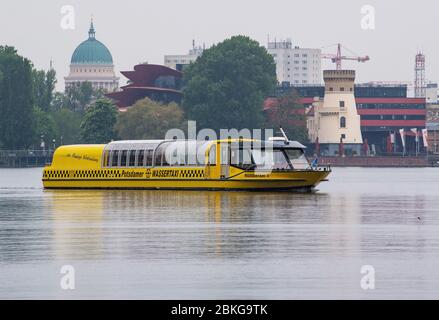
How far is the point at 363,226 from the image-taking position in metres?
44.9

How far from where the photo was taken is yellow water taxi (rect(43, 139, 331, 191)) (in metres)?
76.2

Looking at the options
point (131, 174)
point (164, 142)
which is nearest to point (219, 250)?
point (131, 174)

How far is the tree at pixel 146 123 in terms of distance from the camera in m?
195

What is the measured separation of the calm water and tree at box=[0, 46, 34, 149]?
126199mm

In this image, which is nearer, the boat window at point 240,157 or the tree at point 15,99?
the boat window at point 240,157

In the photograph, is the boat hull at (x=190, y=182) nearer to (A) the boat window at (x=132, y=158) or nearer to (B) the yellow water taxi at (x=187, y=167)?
(B) the yellow water taxi at (x=187, y=167)

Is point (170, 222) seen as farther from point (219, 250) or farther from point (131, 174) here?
point (131, 174)

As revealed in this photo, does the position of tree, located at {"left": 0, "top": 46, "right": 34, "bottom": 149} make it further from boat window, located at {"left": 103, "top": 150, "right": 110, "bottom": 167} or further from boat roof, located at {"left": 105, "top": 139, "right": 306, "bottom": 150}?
boat window, located at {"left": 103, "top": 150, "right": 110, "bottom": 167}

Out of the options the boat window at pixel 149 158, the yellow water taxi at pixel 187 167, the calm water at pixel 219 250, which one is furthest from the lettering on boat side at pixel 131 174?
the calm water at pixel 219 250

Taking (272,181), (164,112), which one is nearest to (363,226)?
(272,181)

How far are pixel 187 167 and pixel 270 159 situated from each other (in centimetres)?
494

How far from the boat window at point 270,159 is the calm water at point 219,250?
16.1 metres
